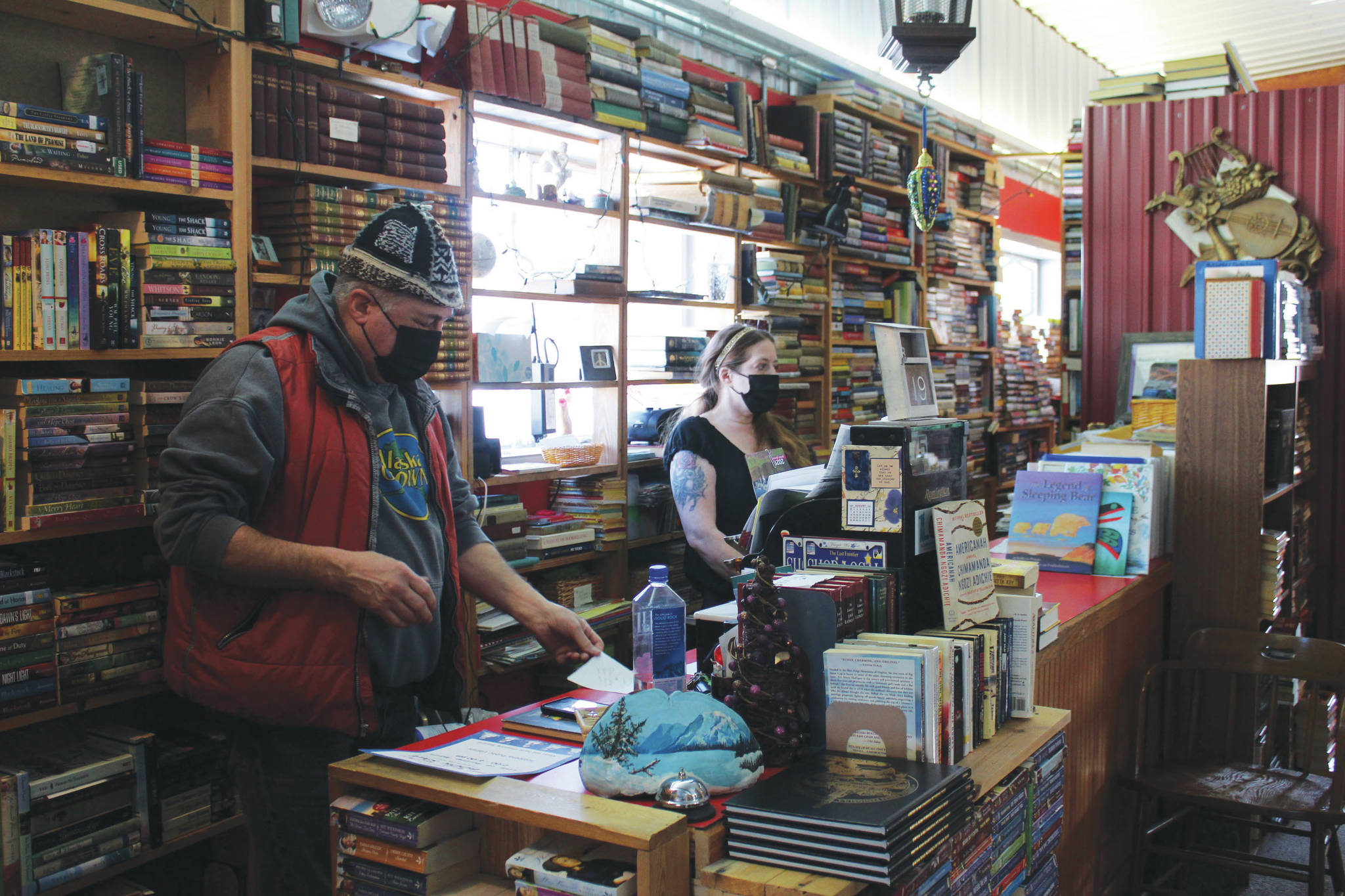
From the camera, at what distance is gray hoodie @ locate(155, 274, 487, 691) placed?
190 centimetres

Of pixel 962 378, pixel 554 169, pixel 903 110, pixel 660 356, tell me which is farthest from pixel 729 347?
pixel 962 378

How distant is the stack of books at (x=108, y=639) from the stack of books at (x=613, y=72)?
2.47m

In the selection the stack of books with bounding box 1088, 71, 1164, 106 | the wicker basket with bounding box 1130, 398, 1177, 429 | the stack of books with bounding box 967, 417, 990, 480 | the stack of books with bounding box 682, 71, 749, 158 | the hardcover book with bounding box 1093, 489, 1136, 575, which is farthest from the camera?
the stack of books with bounding box 967, 417, 990, 480

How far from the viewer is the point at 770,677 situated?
1697 millimetres

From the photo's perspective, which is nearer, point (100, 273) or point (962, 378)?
point (100, 273)

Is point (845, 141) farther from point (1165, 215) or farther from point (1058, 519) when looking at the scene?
point (1058, 519)

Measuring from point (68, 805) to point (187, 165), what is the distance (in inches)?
64.3

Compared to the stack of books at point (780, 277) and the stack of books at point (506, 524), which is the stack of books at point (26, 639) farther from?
the stack of books at point (780, 277)

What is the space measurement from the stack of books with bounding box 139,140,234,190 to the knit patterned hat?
90 centimetres

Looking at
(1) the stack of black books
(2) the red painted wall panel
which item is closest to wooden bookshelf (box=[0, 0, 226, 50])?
(1) the stack of black books

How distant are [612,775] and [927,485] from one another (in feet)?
2.91

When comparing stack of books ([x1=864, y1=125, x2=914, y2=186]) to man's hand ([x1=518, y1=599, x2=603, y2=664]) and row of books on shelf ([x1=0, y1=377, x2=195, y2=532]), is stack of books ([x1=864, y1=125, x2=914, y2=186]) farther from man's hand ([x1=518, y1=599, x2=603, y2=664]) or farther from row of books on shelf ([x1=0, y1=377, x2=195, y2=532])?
man's hand ([x1=518, y1=599, x2=603, y2=664])

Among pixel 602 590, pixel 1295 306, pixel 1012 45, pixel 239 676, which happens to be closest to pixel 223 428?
pixel 239 676

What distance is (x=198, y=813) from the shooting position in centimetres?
285
